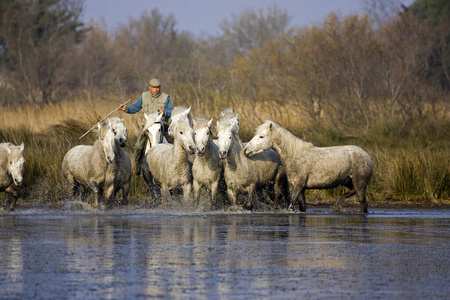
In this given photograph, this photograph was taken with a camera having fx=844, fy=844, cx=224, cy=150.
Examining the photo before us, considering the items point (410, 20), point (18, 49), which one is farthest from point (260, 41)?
point (410, 20)

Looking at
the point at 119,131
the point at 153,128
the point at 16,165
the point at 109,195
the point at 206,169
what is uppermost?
the point at 153,128

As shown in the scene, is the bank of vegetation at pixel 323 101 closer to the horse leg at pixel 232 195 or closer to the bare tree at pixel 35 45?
the bare tree at pixel 35 45

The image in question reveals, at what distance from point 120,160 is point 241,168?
2.16m

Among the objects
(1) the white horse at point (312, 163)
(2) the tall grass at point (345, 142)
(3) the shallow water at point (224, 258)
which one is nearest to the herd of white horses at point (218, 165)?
(1) the white horse at point (312, 163)

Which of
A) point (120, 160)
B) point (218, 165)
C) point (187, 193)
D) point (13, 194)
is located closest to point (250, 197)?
point (218, 165)

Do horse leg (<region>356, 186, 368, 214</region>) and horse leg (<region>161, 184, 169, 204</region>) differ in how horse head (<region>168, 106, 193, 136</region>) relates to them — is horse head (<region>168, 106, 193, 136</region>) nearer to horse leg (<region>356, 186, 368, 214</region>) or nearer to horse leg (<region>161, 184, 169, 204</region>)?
horse leg (<region>161, 184, 169, 204</region>)

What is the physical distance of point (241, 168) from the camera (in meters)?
14.4

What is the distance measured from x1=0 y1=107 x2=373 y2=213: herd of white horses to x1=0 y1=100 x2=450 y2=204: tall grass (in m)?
1.99

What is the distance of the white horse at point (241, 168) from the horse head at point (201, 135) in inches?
8.6

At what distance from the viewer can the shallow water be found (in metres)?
6.88

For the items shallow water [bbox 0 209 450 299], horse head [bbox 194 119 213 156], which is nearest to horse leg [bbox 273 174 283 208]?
horse head [bbox 194 119 213 156]

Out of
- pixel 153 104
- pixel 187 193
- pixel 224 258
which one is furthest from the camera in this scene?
pixel 153 104

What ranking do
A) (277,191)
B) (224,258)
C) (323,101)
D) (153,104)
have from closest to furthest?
1. (224,258)
2. (277,191)
3. (153,104)
4. (323,101)

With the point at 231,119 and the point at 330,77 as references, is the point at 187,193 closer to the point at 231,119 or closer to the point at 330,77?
the point at 231,119
